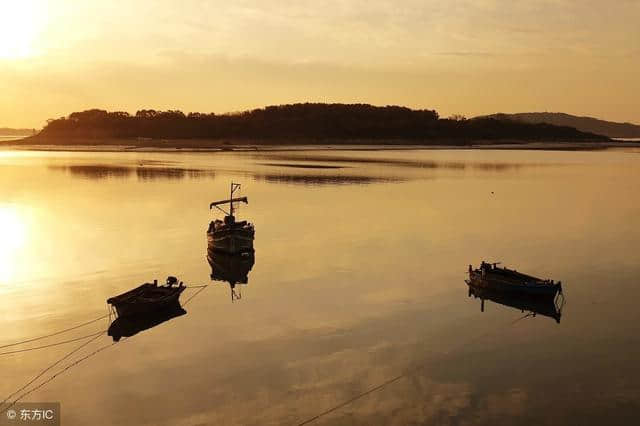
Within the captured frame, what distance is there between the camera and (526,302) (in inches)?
1027

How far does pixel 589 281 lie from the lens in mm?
29516

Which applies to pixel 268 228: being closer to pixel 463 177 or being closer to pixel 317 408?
pixel 317 408

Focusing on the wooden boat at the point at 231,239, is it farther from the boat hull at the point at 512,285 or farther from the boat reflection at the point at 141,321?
the boat hull at the point at 512,285

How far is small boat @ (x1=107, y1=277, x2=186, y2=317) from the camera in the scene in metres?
23.5

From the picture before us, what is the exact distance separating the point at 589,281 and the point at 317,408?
1958cm

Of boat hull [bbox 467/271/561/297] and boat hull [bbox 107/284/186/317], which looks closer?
boat hull [bbox 107/284/186/317]

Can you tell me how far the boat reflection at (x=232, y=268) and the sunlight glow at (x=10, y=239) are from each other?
35.4 ft

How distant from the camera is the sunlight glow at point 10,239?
106ft

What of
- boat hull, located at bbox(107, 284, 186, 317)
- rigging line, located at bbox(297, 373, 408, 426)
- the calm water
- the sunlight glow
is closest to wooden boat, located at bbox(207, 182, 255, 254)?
the calm water

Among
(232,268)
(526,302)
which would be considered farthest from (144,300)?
(526,302)

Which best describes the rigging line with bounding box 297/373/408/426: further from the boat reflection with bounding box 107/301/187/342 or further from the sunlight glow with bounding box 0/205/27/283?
the sunlight glow with bounding box 0/205/27/283

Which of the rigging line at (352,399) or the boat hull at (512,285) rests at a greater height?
the boat hull at (512,285)

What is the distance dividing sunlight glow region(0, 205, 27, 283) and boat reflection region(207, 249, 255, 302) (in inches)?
425

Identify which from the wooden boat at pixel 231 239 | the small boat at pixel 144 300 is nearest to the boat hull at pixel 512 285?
the small boat at pixel 144 300
